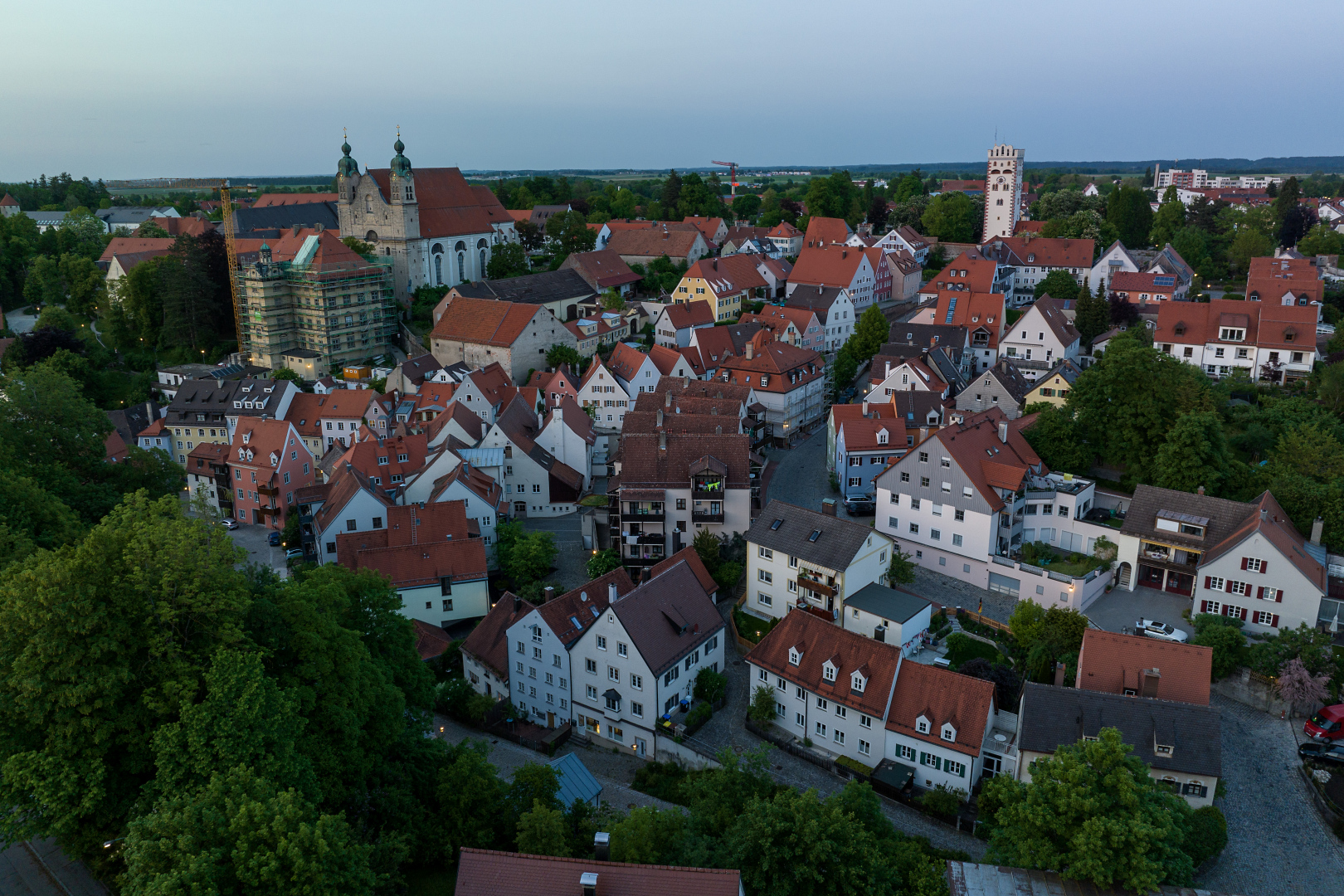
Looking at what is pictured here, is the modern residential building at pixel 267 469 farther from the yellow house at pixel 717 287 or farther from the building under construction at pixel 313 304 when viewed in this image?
the yellow house at pixel 717 287

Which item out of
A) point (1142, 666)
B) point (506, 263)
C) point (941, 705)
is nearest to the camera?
point (941, 705)

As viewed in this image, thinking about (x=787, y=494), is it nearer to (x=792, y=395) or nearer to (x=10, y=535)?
(x=792, y=395)

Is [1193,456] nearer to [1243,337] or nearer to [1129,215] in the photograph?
[1243,337]

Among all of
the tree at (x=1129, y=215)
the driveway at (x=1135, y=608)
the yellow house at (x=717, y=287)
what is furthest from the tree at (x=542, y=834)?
the tree at (x=1129, y=215)

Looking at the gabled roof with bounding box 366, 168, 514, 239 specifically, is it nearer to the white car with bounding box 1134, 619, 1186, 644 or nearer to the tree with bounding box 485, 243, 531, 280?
the tree with bounding box 485, 243, 531, 280

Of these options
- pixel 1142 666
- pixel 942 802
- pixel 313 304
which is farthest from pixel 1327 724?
pixel 313 304

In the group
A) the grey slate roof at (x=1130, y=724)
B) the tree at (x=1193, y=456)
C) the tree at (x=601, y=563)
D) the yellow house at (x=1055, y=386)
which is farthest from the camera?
the yellow house at (x=1055, y=386)
